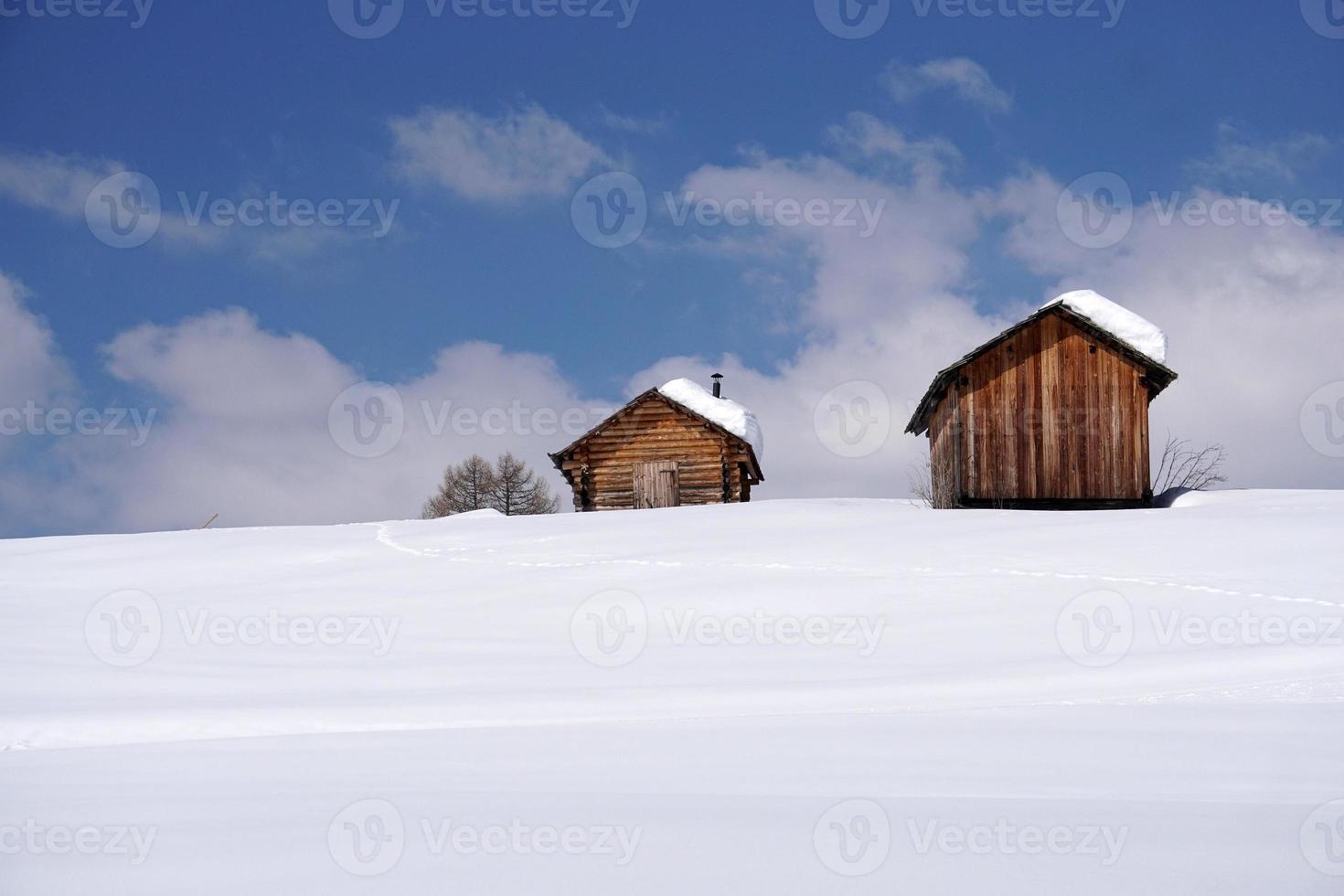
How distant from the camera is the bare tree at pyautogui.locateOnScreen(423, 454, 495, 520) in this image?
44562mm

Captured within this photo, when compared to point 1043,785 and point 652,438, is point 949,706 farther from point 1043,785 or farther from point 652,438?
point 652,438

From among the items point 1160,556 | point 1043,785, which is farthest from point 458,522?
point 1043,785

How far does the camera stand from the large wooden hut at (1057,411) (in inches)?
742

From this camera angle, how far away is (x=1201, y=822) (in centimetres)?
298

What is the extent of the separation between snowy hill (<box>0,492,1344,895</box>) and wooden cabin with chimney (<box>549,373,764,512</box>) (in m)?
15.7

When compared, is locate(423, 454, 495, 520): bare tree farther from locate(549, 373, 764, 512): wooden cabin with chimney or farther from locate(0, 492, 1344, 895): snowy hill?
locate(0, 492, 1344, 895): snowy hill

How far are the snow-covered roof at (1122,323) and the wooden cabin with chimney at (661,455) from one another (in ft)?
33.1

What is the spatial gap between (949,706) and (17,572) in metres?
12.6
